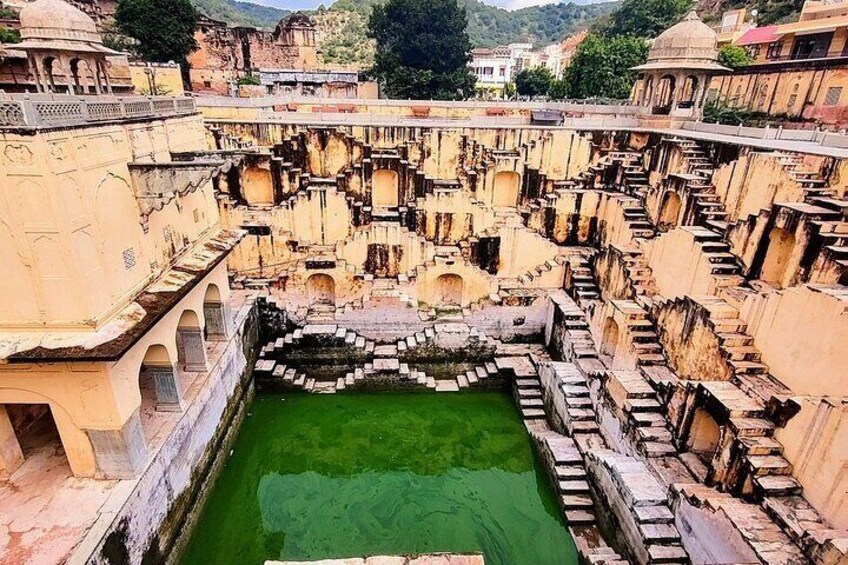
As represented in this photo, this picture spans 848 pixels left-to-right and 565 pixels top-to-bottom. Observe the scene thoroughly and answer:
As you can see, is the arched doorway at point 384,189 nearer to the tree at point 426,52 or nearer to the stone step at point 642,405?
the stone step at point 642,405

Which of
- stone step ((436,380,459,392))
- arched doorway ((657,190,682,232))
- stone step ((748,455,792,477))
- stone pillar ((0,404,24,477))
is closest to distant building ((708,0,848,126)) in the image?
arched doorway ((657,190,682,232))

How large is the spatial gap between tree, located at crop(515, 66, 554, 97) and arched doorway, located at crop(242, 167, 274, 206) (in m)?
35.9

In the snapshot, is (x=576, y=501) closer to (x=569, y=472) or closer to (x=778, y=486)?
(x=569, y=472)

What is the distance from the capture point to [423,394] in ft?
47.8

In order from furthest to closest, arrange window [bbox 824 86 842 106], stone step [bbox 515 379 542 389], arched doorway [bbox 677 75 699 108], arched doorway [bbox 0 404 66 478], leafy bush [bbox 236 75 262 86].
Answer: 1. leafy bush [bbox 236 75 262 86]
2. window [bbox 824 86 842 106]
3. arched doorway [bbox 677 75 699 108]
4. stone step [bbox 515 379 542 389]
5. arched doorway [bbox 0 404 66 478]

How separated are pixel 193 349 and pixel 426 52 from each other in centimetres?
2934

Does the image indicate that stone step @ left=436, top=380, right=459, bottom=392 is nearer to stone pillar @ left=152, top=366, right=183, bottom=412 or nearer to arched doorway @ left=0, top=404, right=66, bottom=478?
stone pillar @ left=152, top=366, right=183, bottom=412

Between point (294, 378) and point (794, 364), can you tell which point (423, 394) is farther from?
point (794, 364)

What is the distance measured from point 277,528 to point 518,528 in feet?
17.1

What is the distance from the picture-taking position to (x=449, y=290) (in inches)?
688

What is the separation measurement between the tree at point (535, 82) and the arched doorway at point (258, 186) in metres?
35.9

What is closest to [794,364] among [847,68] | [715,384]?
[715,384]

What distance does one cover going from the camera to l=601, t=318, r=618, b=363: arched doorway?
13.8m

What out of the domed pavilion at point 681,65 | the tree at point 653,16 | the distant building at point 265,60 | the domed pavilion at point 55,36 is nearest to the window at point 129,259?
the domed pavilion at point 55,36
